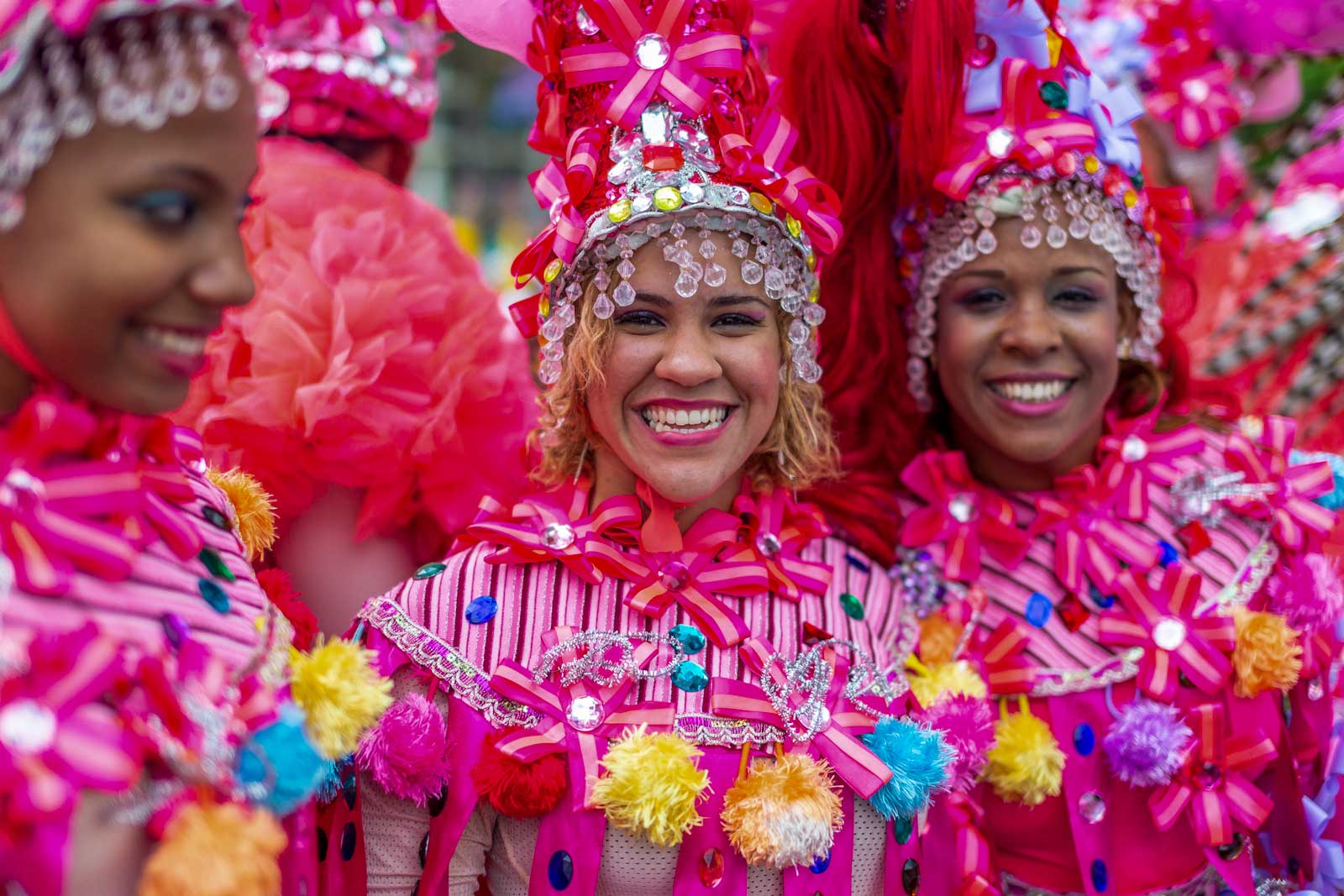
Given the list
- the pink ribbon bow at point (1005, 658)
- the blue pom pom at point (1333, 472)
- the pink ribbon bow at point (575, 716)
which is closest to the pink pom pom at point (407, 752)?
the pink ribbon bow at point (575, 716)

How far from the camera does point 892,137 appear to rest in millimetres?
2721

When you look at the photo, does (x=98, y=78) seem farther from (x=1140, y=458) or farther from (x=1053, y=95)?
(x=1140, y=458)

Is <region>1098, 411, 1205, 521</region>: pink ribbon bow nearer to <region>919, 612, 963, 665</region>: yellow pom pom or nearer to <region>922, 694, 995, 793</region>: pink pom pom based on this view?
<region>919, 612, 963, 665</region>: yellow pom pom

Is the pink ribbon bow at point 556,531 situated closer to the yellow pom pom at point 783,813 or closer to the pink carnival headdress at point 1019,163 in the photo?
the yellow pom pom at point 783,813

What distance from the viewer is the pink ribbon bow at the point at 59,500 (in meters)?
1.37

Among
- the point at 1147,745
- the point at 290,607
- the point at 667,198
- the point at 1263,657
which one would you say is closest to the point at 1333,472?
the point at 1263,657

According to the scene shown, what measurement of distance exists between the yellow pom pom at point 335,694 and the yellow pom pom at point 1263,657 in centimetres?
166

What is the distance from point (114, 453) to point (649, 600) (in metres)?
0.95

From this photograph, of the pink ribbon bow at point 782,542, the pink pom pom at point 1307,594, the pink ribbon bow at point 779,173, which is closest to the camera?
the pink ribbon bow at point 779,173

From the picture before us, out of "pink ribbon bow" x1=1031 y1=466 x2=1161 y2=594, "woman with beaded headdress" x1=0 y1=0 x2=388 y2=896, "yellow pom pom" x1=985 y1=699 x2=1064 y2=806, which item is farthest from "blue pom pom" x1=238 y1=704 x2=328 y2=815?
"pink ribbon bow" x1=1031 y1=466 x2=1161 y2=594

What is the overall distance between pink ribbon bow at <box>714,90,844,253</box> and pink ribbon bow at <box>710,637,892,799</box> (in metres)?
0.75

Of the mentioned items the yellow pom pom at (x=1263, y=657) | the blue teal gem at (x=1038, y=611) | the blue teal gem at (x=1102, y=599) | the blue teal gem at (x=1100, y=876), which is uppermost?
the blue teal gem at (x=1102, y=599)

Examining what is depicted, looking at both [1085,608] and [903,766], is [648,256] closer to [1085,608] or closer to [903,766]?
[903,766]

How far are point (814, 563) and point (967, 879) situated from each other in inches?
25.1
